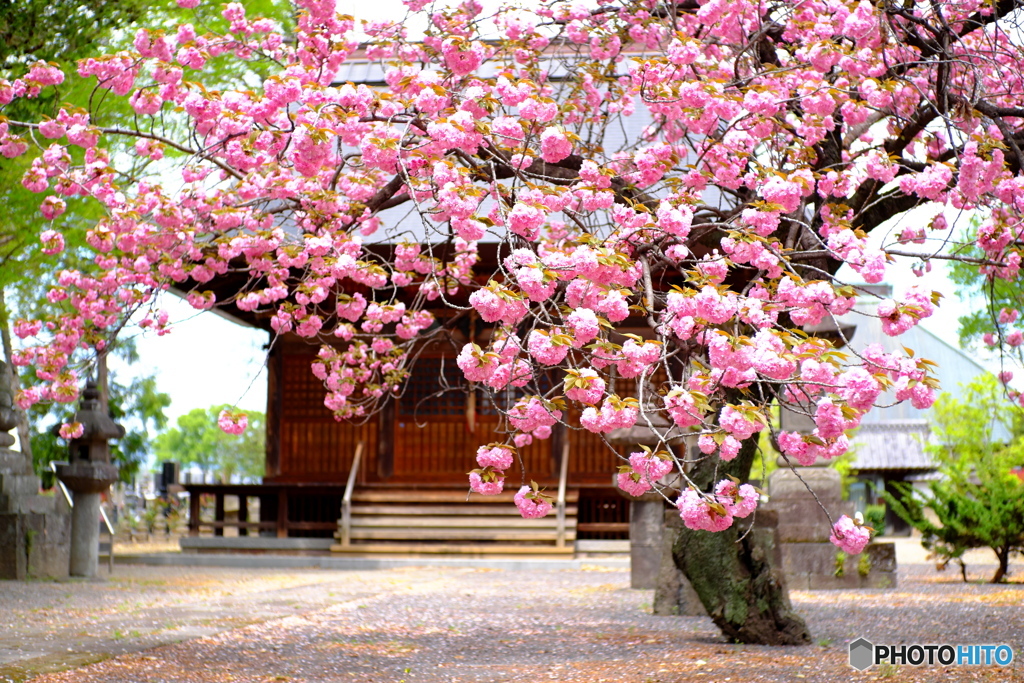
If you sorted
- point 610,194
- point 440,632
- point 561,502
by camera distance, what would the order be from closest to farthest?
point 610,194 → point 440,632 → point 561,502

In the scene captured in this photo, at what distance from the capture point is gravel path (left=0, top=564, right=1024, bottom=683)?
493 cm

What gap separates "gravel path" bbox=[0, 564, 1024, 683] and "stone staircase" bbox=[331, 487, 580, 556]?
3017mm

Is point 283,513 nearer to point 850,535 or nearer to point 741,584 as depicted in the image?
point 741,584

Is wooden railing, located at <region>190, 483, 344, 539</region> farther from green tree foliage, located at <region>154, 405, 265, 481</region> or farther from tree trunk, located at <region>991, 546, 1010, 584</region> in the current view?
green tree foliage, located at <region>154, 405, 265, 481</region>

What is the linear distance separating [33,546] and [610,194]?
8.05m

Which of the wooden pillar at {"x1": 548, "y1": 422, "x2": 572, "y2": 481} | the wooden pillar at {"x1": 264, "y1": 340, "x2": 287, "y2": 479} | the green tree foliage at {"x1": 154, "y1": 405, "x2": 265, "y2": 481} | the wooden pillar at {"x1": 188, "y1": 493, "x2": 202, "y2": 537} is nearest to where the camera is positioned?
the wooden pillar at {"x1": 548, "y1": 422, "x2": 572, "y2": 481}

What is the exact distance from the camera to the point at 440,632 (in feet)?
21.9

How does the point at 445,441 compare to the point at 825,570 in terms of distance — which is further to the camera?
the point at 445,441

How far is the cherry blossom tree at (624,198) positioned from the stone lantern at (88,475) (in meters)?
3.20

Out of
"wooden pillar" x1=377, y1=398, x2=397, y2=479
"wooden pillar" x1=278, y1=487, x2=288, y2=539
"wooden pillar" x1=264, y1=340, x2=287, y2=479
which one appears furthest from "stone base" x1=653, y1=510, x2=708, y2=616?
"wooden pillar" x1=264, y1=340, x2=287, y2=479

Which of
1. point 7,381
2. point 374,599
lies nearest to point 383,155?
point 374,599

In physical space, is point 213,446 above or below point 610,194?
below

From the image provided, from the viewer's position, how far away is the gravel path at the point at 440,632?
4.93 meters

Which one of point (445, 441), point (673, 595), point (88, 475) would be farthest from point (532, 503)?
point (445, 441)
